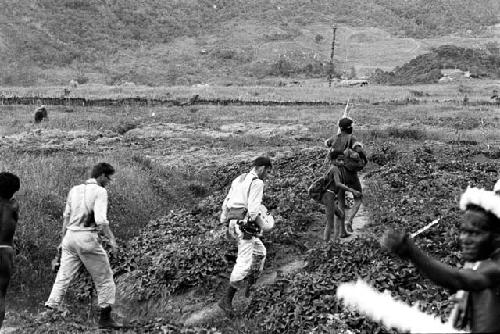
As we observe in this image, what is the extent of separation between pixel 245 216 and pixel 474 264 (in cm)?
495

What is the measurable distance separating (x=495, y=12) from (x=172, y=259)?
120428mm

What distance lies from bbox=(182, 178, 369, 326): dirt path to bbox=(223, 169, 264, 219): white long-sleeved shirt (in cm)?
150

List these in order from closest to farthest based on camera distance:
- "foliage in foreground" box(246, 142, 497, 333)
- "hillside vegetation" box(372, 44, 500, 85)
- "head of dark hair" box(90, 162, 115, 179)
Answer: "foliage in foreground" box(246, 142, 497, 333) < "head of dark hair" box(90, 162, 115, 179) < "hillside vegetation" box(372, 44, 500, 85)

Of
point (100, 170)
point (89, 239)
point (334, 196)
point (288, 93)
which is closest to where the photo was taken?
point (89, 239)

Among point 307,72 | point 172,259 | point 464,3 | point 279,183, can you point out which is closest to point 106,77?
point 307,72

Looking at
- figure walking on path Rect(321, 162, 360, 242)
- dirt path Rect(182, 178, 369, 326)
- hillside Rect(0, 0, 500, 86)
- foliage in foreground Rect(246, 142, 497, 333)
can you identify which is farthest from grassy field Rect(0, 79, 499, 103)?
figure walking on path Rect(321, 162, 360, 242)

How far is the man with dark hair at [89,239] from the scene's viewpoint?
26.5 feet

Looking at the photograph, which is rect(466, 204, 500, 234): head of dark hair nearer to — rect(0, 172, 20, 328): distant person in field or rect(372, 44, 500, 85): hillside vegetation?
rect(0, 172, 20, 328): distant person in field

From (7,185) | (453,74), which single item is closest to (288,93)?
(453,74)

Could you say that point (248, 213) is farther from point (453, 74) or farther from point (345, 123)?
point (453, 74)

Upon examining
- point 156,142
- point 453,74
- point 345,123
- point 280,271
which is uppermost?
point 345,123

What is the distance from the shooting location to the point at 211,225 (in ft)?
40.9

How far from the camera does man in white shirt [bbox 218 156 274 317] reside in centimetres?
841

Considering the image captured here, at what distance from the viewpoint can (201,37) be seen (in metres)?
87.9
